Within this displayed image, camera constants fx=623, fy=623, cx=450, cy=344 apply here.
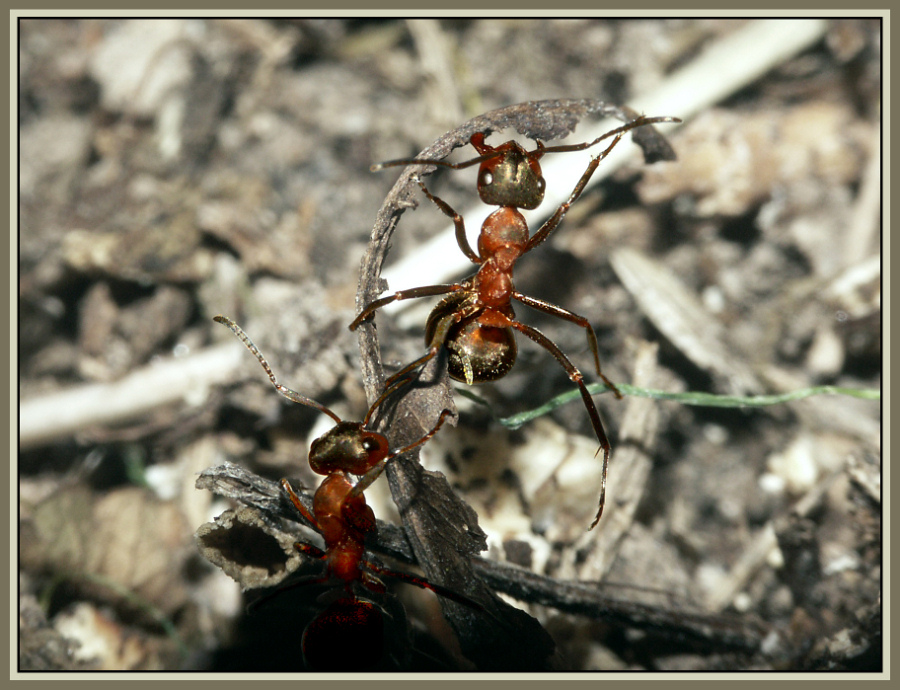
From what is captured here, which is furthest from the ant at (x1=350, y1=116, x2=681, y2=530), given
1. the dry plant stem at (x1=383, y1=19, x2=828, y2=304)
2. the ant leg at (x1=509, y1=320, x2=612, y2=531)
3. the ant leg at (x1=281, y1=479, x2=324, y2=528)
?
the ant leg at (x1=281, y1=479, x2=324, y2=528)

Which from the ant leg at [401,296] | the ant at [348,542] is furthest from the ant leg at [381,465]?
the ant leg at [401,296]

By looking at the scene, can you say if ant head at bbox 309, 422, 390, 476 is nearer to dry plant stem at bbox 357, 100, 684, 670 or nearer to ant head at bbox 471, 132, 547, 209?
dry plant stem at bbox 357, 100, 684, 670

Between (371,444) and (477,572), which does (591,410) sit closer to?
(477,572)

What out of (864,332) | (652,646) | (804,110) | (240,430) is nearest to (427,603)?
(652,646)

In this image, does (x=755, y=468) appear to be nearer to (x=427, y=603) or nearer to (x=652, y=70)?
(x=427, y=603)

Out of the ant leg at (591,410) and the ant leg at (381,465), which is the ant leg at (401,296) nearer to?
the ant leg at (591,410)

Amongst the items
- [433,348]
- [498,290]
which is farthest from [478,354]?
[498,290]
